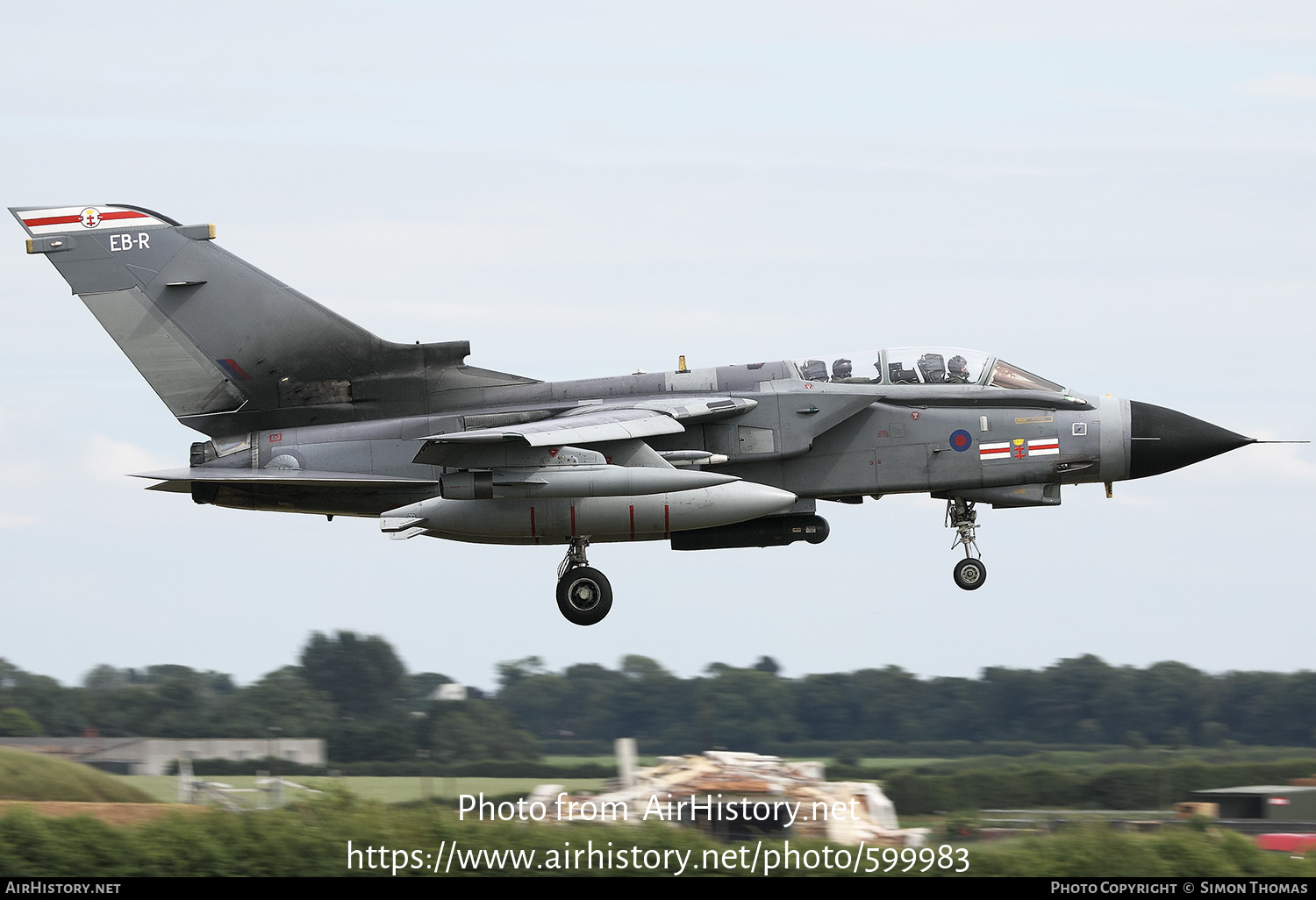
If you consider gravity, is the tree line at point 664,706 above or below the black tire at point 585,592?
below

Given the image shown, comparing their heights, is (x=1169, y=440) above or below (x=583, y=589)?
above

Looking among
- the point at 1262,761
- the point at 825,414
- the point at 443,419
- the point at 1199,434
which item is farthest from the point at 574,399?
the point at 1262,761

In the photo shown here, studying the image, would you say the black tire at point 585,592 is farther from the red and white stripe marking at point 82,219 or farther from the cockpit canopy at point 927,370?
the red and white stripe marking at point 82,219

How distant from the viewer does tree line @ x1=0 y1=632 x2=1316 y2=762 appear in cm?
2522

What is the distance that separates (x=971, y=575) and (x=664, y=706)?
755 centimetres

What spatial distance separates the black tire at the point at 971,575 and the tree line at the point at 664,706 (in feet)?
17.3

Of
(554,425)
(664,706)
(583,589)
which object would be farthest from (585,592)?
(664,706)

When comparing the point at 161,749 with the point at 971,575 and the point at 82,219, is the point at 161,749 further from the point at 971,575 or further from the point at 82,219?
the point at 971,575

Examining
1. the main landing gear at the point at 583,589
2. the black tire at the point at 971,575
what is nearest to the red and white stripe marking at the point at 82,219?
the main landing gear at the point at 583,589

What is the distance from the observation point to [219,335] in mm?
20578

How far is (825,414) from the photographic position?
19688 millimetres

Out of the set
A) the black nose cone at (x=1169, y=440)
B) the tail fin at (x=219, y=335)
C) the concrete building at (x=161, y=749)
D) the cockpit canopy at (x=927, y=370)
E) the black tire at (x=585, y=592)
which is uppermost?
the tail fin at (x=219, y=335)

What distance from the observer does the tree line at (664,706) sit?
82.7 feet
